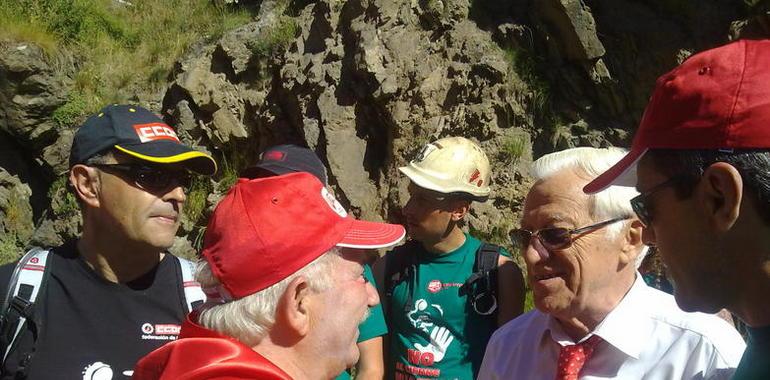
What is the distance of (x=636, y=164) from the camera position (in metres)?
1.58

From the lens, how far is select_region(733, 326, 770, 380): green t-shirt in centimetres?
142

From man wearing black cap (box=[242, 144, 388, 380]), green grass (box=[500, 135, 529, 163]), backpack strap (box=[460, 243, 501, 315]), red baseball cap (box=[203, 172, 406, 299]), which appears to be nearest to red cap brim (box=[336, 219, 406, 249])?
red baseball cap (box=[203, 172, 406, 299])

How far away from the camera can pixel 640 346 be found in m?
2.17

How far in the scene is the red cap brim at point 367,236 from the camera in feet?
6.14

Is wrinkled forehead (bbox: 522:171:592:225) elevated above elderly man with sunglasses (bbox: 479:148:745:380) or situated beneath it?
elevated above

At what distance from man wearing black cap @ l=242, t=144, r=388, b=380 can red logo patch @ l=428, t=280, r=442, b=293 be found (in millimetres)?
298

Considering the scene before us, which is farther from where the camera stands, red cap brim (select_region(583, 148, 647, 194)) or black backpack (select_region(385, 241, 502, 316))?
black backpack (select_region(385, 241, 502, 316))

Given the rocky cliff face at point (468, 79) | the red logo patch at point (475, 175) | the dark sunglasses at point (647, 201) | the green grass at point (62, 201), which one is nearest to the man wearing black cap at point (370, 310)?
the red logo patch at point (475, 175)

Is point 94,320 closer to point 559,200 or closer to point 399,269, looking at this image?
point 399,269

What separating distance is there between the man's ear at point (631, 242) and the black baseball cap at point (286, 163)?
1.75 metres

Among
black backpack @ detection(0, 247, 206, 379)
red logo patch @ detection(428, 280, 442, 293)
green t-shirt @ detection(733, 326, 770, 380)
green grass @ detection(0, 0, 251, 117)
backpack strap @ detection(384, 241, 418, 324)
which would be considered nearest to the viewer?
green t-shirt @ detection(733, 326, 770, 380)

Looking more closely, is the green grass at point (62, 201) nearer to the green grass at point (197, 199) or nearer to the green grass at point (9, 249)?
the green grass at point (9, 249)

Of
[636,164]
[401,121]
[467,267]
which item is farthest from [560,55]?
[636,164]

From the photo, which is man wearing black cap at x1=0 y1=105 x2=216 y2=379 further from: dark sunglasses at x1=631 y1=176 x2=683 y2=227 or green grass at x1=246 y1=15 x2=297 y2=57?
green grass at x1=246 y1=15 x2=297 y2=57
